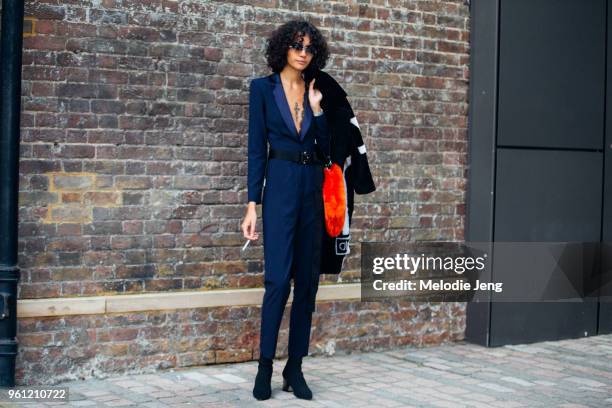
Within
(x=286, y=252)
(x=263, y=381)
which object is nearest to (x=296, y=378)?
(x=263, y=381)

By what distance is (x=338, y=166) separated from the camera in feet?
20.5

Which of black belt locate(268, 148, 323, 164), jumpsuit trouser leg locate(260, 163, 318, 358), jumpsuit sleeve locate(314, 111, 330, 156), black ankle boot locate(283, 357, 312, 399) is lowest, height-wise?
black ankle boot locate(283, 357, 312, 399)

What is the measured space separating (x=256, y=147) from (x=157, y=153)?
3.08ft

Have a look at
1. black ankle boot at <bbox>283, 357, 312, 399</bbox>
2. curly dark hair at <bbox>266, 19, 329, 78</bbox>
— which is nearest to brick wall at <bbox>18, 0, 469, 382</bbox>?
curly dark hair at <bbox>266, 19, 329, 78</bbox>

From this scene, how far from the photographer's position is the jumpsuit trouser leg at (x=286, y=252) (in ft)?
19.7

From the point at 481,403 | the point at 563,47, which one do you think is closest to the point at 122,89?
the point at 481,403

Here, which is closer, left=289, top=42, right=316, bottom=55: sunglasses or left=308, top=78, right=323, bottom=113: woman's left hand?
left=289, top=42, right=316, bottom=55: sunglasses

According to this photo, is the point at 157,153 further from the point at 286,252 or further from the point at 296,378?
the point at 296,378

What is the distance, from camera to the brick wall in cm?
630

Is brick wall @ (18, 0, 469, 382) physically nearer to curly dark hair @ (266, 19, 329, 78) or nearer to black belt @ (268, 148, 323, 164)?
curly dark hair @ (266, 19, 329, 78)

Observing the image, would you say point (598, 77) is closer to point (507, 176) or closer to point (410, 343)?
point (507, 176)

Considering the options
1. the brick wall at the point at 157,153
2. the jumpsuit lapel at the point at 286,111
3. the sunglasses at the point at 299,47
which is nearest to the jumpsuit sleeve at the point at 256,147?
the jumpsuit lapel at the point at 286,111

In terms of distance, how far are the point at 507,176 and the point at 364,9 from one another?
5.79ft

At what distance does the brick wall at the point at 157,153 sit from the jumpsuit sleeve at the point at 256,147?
849 millimetres
